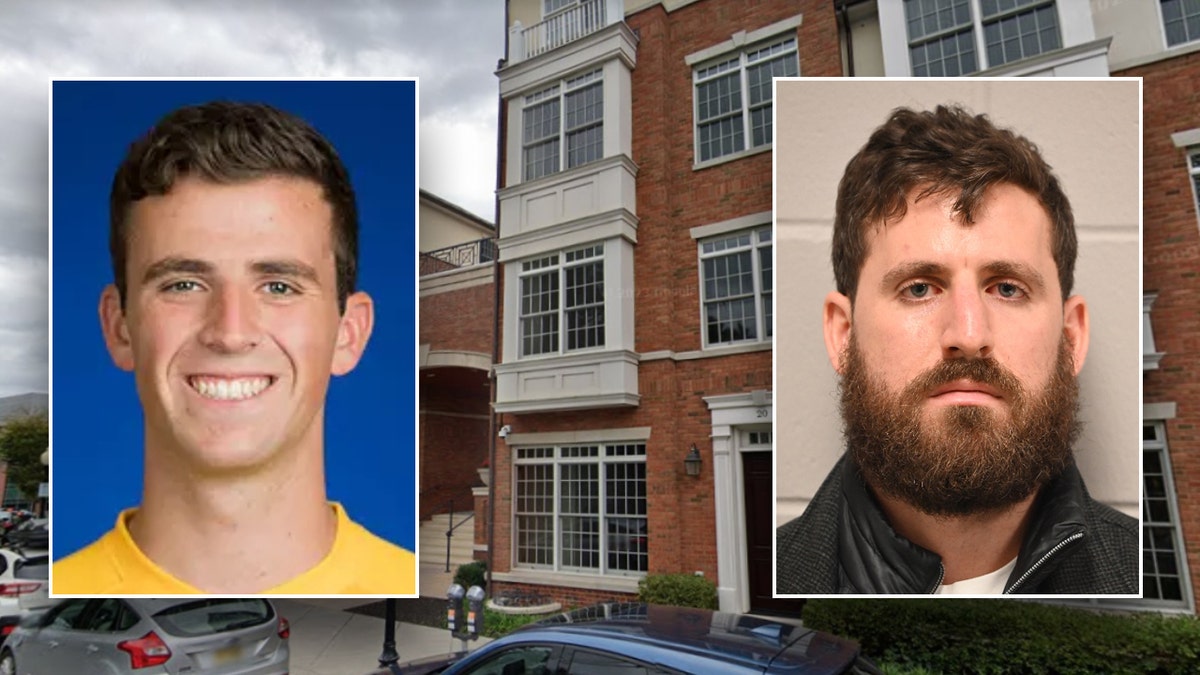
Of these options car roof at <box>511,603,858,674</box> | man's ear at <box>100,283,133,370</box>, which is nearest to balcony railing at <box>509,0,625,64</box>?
man's ear at <box>100,283,133,370</box>

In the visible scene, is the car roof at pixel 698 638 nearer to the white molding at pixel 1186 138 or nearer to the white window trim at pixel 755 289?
the white window trim at pixel 755 289

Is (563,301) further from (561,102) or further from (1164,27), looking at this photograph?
(1164,27)

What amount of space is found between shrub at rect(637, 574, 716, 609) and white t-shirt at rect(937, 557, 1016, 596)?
9.69 feet

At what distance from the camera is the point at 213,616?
711 centimetres

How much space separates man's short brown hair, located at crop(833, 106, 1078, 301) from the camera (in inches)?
294

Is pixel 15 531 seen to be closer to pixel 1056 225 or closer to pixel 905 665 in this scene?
pixel 905 665

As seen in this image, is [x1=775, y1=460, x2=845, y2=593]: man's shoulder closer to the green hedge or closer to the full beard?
the green hedge

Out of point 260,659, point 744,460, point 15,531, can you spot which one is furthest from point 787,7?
A: point 15,531

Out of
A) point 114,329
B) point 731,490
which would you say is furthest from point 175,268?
point 731,490

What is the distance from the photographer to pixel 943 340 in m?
7.34

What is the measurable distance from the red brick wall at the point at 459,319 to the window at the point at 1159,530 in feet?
29.3

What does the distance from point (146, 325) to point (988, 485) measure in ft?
29.7

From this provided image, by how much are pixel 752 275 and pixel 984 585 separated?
4.68 meters

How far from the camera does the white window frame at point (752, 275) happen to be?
10.1 metres
